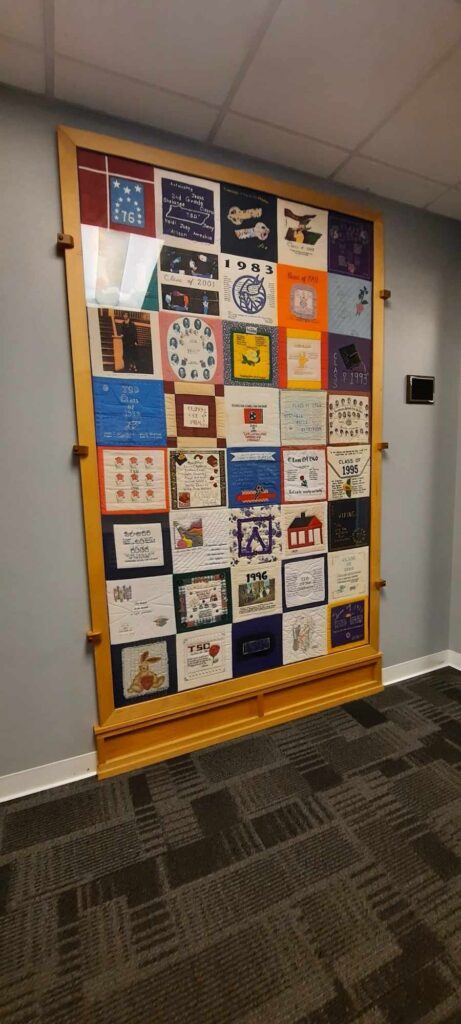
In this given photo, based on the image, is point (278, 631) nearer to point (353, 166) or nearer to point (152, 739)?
point (152, 739)

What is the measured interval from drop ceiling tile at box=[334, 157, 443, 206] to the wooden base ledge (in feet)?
7.91

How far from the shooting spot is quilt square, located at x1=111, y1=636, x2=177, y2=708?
174 cm

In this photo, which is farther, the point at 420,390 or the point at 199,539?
the point at 420,390

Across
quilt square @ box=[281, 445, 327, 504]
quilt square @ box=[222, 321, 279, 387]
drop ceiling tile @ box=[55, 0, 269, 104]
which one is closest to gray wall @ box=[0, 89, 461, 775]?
drop ceiling tile @ box=[55, 0, 269, 104]

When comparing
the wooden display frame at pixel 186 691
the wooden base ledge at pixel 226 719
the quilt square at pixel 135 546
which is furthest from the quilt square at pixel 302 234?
the wooden base ledge at pixel 226 719

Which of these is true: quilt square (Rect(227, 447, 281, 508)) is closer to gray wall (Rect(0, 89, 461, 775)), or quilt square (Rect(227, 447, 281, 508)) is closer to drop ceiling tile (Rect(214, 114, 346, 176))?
gray wall (Rect(0, 89, 461, 775))

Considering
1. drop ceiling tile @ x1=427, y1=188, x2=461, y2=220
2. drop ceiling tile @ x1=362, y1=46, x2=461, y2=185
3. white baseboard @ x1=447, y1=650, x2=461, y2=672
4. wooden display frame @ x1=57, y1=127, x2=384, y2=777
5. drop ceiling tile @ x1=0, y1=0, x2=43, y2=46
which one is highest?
drop ceiling tile @ x1=0, y1=0, x2=43, y2=46

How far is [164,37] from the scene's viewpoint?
1221 mm

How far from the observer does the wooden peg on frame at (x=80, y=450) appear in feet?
5.15

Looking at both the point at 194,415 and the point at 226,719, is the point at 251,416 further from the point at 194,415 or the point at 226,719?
the point at 226,719

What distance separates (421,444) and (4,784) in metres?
A: 2.59

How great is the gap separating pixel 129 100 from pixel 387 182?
1.20 m

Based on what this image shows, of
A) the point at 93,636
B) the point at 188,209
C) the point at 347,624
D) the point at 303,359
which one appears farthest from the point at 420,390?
the point at 93,636

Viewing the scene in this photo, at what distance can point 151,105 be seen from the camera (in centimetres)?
147
